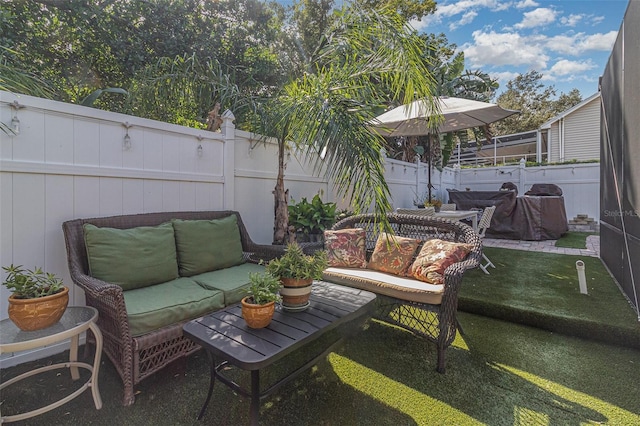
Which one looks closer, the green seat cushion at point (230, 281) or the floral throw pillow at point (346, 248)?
the green seat cushion at point (230, 281)

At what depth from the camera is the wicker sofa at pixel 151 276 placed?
184cm

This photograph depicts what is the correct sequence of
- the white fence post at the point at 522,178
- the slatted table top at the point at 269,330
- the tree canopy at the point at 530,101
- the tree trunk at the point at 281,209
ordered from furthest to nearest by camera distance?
the tree canopy at the point at 530,101, the white fence post at the point at 522,178, the tree trunk at the point at 281,209, the slatted table top at the point at 269,330

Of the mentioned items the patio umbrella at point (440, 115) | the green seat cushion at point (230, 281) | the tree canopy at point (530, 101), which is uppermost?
the tree canopy at point (530, 101)

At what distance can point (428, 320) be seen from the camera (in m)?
2.43

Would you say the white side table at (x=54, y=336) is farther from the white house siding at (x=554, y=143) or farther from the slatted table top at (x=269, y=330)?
the white house siding at (x=554, y=143)

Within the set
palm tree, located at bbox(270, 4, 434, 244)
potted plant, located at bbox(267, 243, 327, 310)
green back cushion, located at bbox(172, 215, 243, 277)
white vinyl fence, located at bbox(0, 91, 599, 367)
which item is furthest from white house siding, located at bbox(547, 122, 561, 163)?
potted plant, located at bbox(267, 243, 327, 310)

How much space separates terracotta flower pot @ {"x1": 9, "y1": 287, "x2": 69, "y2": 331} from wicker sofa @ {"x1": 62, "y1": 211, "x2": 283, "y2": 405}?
0.62 feet

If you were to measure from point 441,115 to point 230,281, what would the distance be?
9.86ft

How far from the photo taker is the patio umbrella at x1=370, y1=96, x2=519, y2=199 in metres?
3.61

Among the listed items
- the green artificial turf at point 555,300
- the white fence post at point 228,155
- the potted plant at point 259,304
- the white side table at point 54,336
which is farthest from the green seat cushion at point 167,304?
the green artificial turf at point 555,300

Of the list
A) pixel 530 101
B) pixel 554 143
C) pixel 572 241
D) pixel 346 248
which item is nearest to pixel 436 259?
pixel 346 248

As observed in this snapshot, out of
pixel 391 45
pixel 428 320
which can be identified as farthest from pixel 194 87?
pixel 428 320

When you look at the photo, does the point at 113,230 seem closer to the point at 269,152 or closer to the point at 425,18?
the point at 269,152

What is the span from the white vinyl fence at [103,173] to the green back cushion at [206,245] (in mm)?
479
